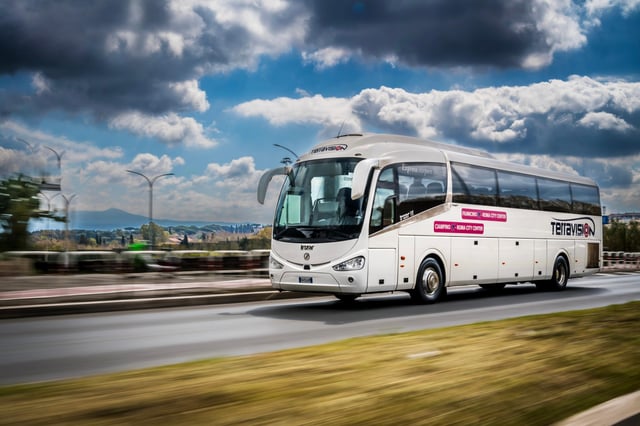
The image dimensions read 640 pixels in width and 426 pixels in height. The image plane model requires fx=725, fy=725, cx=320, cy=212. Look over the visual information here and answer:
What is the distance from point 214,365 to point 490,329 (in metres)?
4.40

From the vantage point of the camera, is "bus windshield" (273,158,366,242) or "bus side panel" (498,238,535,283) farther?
"bus side panel" (498,238,535,283)

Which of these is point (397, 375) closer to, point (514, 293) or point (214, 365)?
point (214, 365)

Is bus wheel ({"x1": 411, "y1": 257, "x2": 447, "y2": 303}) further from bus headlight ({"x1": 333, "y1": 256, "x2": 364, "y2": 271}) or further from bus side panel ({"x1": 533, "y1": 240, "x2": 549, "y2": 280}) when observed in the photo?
bus side panel ({"x1": 533, "y1": 240, "x2": 549, "y2": 280})

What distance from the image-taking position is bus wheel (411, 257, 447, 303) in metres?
16.6

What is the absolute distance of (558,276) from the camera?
2339 cm

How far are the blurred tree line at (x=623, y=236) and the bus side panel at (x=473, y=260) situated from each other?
452 ft

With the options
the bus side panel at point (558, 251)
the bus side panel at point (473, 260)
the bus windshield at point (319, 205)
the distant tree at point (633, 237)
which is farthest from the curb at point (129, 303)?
the distant tree at point (633, 237)

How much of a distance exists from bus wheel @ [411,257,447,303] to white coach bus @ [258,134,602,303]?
27 millimetres

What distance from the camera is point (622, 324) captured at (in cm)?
980

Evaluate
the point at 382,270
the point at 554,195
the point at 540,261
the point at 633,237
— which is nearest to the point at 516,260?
the point at 540,261

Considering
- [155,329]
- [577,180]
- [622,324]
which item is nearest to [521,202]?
[577,180]

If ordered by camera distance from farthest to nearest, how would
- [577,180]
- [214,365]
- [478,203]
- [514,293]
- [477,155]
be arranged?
[577,180] → [514,293] → [477,155] → [478,203] → [214,365]

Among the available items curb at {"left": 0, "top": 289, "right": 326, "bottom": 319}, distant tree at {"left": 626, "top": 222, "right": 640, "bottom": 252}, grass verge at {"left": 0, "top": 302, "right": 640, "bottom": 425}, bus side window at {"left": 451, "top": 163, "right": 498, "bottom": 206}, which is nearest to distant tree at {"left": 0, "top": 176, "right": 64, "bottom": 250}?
curb at {"left": 0, "top": 289, "right": 326, "bottom": 319}

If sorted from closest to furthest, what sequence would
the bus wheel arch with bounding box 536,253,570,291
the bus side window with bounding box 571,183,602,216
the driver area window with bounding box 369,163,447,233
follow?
1. the driver area window with bounding box 369,163,447,233
2. the bus wheel arch with bounding box 536,253,570,291
3. the bus side window with bounding box 571,183,602,216
